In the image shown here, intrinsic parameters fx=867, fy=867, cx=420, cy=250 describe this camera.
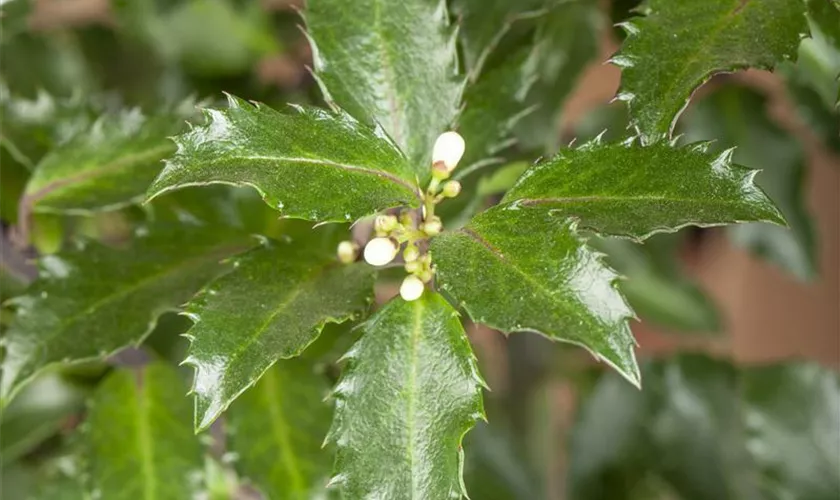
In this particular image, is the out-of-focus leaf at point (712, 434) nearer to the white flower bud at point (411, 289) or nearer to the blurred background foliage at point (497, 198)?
the blurred background foliage at point (497, 198)

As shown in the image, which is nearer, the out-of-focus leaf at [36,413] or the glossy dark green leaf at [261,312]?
the glossy dark green leaf at [261,312]

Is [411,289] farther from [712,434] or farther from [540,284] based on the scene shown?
[712,434]

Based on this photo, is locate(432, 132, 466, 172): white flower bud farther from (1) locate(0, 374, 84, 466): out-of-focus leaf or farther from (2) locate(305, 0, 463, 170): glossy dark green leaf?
(1) locate(0, 374, 84, 466): out-of-focus leaf

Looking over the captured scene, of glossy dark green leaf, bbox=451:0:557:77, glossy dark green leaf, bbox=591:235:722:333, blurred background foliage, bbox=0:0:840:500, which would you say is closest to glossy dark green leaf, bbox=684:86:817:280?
blurred background foliage, bbox=0:0:840:500

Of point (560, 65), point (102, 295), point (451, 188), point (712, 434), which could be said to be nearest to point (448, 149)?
point (451, 188)

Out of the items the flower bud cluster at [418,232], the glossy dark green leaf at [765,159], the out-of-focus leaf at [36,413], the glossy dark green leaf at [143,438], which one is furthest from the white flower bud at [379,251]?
the glossy dark green leaf at [765,159]

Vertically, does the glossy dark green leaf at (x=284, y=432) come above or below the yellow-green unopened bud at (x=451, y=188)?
below
